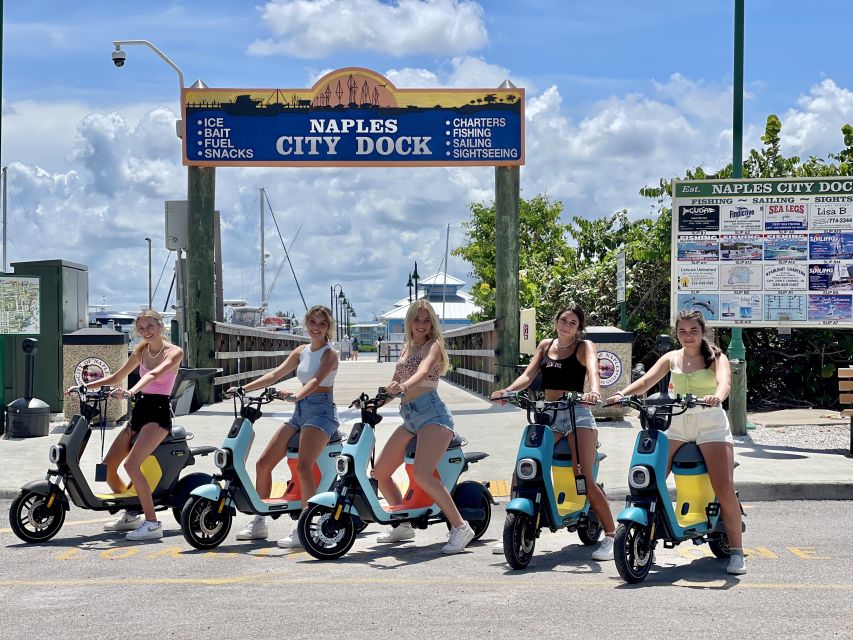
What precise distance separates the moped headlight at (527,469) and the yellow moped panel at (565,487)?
346mm

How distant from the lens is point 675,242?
529 inches

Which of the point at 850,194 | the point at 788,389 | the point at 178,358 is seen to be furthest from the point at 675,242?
the point at 178,358

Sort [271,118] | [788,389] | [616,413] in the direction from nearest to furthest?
[616,413] < [271,118] < [788,389]

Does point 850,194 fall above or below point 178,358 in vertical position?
above

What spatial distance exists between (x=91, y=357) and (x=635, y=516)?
9591mm

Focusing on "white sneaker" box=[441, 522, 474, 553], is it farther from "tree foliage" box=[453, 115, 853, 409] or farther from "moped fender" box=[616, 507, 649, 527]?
"tree foliage" box=[453, 115, 853, 409]

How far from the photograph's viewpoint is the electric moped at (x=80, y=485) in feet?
25.9

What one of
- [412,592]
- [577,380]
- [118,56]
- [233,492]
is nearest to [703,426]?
[577,380]

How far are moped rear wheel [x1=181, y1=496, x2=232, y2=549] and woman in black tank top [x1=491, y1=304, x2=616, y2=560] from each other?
1.85 meters

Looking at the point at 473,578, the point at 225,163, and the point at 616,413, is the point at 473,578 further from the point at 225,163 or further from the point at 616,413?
the point at 225,163

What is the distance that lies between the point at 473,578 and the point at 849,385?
7.21m

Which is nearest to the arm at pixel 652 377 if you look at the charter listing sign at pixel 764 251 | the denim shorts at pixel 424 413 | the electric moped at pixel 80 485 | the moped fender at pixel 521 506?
the moped fender at pixel 521 506

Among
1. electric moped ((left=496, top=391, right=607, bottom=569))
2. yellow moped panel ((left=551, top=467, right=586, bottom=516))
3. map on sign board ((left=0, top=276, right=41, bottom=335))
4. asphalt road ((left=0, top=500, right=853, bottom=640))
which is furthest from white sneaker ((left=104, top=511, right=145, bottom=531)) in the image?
map on sign board ((left=0, top=276, right=41, bottom=335))

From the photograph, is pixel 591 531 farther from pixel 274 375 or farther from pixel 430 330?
pixel 274 375
